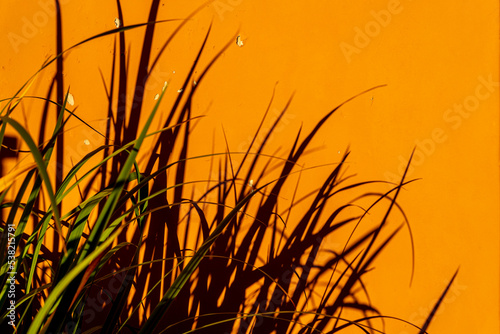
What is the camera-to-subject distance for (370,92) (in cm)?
102

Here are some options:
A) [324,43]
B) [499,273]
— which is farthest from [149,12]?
[499,273]

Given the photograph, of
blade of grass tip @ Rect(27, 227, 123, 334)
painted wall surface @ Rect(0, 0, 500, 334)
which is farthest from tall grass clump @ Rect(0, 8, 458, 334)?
blade of grass tip @ Rect(27, 227, 123, 334)

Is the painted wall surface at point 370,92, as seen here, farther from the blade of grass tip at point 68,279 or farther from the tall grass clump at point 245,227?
the blade of grass tip at point 68,279

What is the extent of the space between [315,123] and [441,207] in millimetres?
343

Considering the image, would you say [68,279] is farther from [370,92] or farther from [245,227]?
[370,92]

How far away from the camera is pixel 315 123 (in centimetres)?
104

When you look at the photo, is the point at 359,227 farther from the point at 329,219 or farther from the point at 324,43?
the point at 324,43

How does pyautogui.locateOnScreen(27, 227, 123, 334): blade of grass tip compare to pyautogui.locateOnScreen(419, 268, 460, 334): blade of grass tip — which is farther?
pyautogui.locateOnScreen(419, 268, 460, 334): blade of grass tip

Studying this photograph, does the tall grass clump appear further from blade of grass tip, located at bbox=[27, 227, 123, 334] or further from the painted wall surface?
blade of grass tip, located at bbox=[27, 227, 123, 334]

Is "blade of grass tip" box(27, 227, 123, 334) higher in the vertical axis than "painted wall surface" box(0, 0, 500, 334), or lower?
lower

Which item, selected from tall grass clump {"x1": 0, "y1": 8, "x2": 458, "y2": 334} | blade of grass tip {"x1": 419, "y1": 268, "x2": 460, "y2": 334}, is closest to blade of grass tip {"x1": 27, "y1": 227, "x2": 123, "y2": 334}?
tall grass clump {"x1": 0, "y1": 8, "x2": 458, "y2": 334}

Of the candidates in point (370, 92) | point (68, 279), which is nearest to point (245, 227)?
point (370, 92)

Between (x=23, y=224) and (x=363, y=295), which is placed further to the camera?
(x=363, y=295)

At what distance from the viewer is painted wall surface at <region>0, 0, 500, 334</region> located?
100cm
